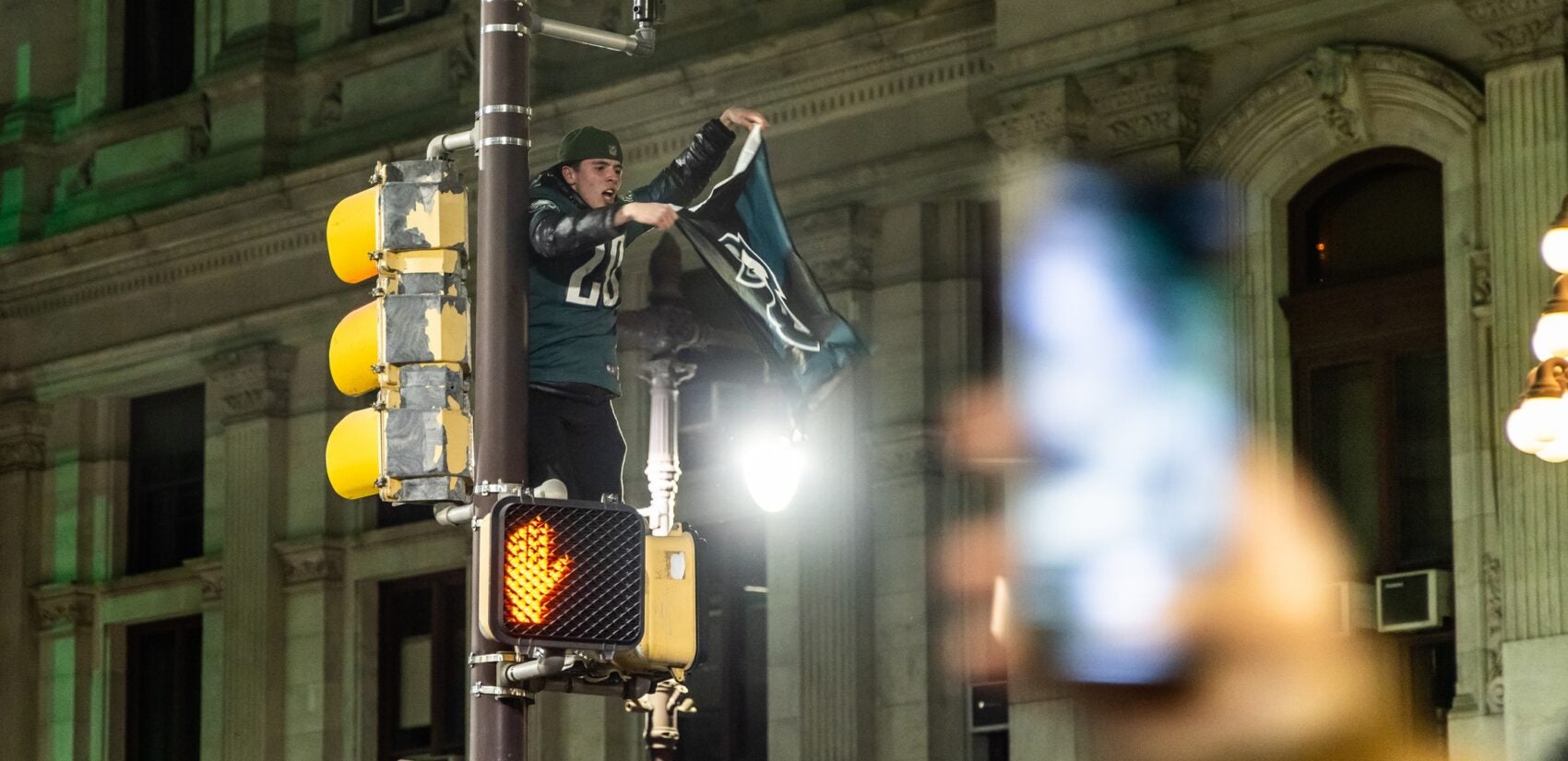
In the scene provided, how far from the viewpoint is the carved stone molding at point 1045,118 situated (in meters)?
22.9

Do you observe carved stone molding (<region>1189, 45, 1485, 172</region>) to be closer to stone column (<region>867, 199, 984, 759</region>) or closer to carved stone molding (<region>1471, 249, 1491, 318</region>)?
carved stone molding (<region>1471, 249, 1491, 318</region>)

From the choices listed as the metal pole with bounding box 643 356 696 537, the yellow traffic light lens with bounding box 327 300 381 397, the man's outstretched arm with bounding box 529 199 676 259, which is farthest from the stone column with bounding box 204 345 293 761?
the man's outstretched arm with bounding box 529 199 676 259

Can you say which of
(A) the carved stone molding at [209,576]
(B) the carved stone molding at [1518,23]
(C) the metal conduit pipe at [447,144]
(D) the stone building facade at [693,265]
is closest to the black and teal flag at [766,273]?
(C) the metal conduit pipe at [447,144]

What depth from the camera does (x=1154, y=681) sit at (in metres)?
22.1

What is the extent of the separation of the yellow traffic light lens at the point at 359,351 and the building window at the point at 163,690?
21.1 m

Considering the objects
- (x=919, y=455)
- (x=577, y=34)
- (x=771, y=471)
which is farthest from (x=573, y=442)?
(x=919, y=455)

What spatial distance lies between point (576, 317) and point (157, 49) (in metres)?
22.8

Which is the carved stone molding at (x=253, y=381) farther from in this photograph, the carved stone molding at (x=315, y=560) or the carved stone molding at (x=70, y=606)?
the carved stone molding at (x=70, y=606)

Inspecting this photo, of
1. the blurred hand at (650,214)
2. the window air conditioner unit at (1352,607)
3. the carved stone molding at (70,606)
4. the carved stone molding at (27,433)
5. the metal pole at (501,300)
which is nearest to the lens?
the metal pole at (501,300)

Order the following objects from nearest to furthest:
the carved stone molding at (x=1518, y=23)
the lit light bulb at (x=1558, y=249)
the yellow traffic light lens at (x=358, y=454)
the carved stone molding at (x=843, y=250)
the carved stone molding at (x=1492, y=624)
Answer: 1. the yellow traffic light lens at (x=358, y=454)
2. the lit light bulb at (x=1558, y=249)
3. the carved stone molding at (x=1492, y=624)
4. the carved stone molding at (x=1518, y=23)
5. the carved stone molding at (x=843, y=250)

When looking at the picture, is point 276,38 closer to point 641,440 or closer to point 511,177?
point 641,440

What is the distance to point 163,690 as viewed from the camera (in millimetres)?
31922

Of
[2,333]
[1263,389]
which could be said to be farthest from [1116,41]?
[2,333]

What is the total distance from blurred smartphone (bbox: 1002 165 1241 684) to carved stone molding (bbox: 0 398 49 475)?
1361 centimetres
